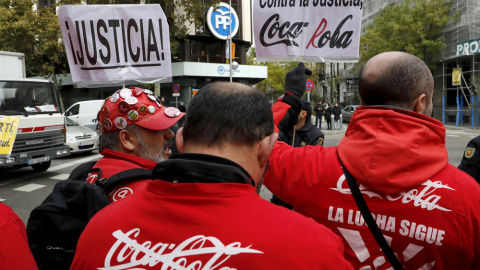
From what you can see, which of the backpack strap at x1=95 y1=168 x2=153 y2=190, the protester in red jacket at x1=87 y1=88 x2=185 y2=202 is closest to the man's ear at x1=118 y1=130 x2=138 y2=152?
the protester in red jacket at x1=87 y1=88 x2=185 y2=202

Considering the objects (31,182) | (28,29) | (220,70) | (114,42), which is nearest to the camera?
(114,42)

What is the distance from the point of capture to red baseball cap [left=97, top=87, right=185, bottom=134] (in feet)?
7.48

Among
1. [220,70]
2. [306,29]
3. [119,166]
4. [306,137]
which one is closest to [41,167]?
[306,137]

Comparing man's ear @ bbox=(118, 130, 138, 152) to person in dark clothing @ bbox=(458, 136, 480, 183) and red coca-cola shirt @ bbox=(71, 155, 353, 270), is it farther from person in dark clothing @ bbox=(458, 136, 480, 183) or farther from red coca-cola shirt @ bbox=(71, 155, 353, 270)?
person in dark clothing @ bbox=(458, 136, 480, 183)

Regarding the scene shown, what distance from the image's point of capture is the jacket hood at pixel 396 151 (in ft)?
4.71

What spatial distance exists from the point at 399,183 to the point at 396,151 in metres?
0.12

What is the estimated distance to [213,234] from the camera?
96 cm

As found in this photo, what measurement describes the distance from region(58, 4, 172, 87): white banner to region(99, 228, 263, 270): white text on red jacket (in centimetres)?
346

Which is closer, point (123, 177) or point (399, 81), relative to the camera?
point (399, 81)

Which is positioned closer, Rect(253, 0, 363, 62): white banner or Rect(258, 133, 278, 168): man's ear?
Rect(258, 133, 278, 168): man's ear

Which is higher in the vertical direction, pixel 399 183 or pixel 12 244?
pixel 399 183

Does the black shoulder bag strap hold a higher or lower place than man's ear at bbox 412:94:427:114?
lower

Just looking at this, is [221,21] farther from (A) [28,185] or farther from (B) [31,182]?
(A) [28,185]

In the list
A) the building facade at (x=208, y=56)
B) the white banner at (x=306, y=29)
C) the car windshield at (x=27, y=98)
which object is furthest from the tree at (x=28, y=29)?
the white banner at (x=306, y=29)
